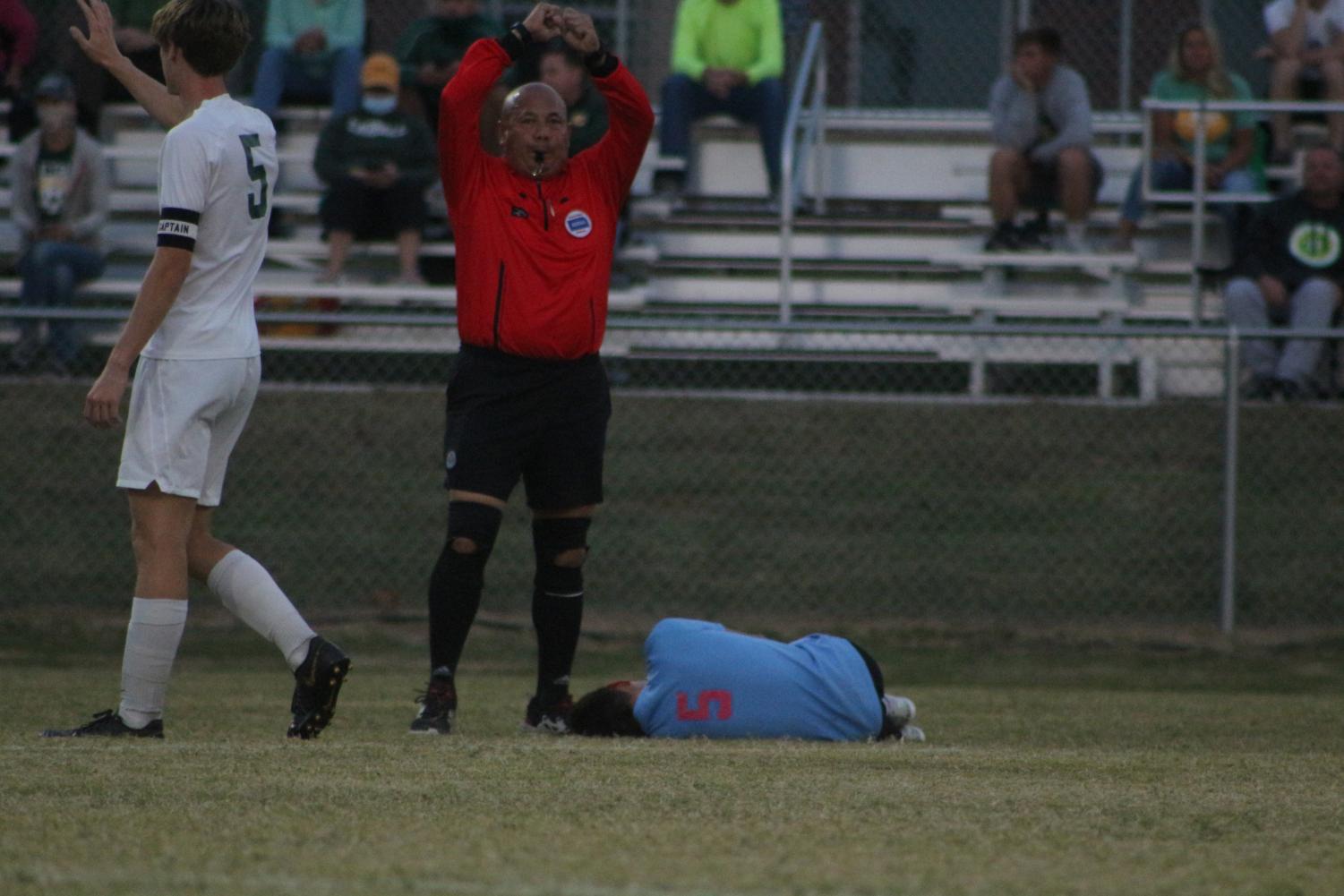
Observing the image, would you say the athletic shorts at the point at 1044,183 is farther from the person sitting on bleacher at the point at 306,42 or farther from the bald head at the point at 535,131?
the bald head at the point at 535,131

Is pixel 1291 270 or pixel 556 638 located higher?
pixel 1291 270

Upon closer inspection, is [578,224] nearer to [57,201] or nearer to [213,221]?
[213,221]

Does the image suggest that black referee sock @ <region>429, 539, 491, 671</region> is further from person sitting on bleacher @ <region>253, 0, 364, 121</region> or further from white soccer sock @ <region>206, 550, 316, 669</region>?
person sitting on bleacher @ <region>253, 0, 364, 121</region>

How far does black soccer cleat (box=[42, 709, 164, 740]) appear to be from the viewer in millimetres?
5281

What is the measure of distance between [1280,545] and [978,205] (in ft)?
15.8

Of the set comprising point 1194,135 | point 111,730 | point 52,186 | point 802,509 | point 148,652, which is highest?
point 1194,135

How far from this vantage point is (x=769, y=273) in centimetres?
1337

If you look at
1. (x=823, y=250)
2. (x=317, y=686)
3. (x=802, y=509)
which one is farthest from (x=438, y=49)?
(x=317, y=686)

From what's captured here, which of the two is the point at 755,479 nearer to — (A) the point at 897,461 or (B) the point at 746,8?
(A) the point at 897,461

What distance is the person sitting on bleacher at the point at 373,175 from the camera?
40.8 feet

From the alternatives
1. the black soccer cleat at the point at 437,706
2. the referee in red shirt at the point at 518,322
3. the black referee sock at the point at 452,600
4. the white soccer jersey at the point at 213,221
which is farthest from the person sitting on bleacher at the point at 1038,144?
the white soccer jersey at the point at 213,221

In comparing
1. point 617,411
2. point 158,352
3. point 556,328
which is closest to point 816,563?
point 617,411

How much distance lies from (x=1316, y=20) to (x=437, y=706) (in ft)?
32.5

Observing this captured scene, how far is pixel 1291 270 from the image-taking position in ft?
37.0
